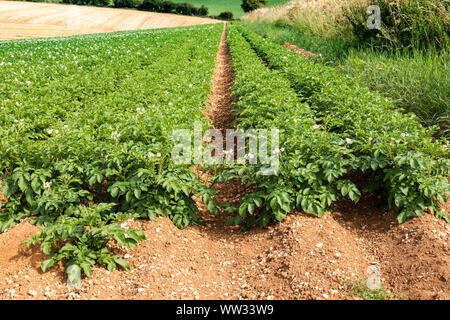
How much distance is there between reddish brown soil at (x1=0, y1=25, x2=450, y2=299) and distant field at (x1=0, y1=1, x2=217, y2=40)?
3350 centimetres

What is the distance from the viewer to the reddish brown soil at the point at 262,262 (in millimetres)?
2789

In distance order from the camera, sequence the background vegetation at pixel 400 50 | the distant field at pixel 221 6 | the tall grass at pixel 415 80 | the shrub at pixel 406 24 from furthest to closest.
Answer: the distant field at pixel 221 6 < the shrub at pixel 406 24 < the background vegetation at pixel 400 50 < the tall grass at pixel 415 80

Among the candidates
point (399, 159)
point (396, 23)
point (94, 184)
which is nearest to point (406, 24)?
point (396, 23)

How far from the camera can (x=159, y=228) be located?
347 cm

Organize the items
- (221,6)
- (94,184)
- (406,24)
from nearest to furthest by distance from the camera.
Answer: (94,184), (406,24), (221,6)

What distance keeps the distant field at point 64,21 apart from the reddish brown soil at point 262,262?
33.5 metres

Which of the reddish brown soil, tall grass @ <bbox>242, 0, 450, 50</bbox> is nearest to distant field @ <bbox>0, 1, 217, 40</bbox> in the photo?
tall grass @ <bbox>242, 0, 450, 50</bbox>

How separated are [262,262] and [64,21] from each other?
44.8 meters

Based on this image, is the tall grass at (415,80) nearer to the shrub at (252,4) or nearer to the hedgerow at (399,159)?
the hedgerow at (399,159)

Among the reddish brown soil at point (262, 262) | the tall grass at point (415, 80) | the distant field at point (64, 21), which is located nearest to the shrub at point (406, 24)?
the tall grass at point (415, 80)

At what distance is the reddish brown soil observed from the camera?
279cm

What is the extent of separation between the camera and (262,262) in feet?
10.5

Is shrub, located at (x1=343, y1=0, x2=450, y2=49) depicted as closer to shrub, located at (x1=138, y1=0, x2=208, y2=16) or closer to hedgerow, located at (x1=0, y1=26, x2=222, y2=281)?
hedgerow, located at (x1=0, y1=26, x2=222, y2=281)

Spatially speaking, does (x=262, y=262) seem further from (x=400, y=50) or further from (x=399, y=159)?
(x=400, y=50)
